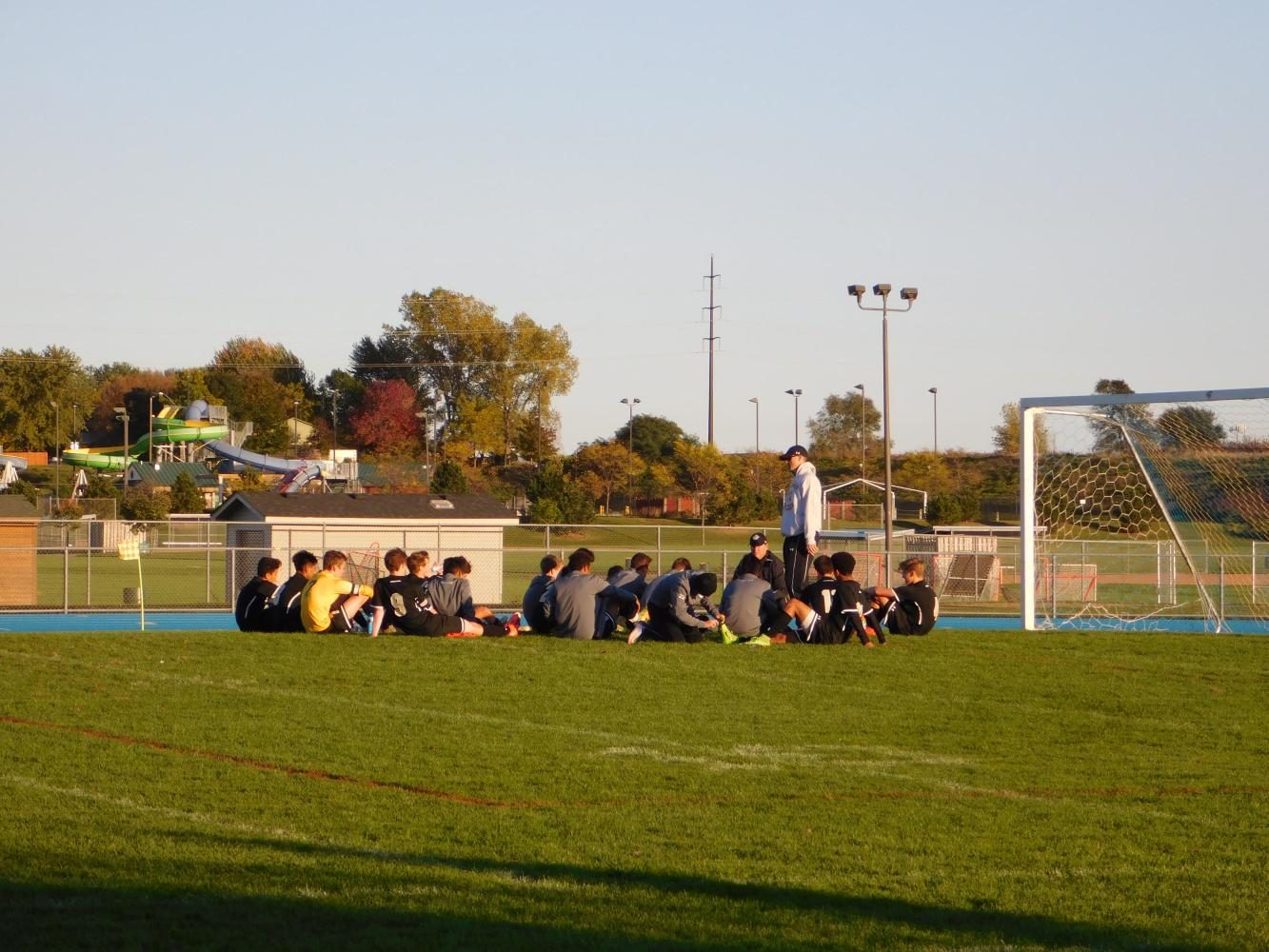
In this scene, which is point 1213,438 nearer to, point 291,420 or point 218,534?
point 218,534

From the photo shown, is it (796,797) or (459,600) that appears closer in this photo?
(796,797)

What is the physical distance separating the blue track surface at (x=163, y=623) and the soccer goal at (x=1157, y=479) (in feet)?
0.46

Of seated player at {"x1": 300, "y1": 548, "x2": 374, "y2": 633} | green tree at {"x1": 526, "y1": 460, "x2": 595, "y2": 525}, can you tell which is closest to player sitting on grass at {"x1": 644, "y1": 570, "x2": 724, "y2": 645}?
seated player at {"x1": 300, "y1": 548, "x2": 374, "y2": 633}

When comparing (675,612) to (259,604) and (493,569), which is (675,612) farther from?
(493,569)

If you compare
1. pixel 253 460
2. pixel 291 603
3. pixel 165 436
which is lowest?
pixel 291 603

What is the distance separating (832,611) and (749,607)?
1.00m

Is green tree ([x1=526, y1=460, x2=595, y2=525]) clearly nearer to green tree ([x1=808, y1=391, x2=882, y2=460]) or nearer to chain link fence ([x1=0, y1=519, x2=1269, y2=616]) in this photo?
chain link fence ([x1=0, y1=519, x2=1269, y2=616])

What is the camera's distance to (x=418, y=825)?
7.55m

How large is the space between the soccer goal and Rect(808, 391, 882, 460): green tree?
3115 inches

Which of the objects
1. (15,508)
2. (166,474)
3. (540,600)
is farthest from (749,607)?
(166,474)

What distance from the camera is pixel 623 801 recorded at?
8.33 m

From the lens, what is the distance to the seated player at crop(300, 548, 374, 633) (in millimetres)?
16516

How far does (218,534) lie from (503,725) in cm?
4179

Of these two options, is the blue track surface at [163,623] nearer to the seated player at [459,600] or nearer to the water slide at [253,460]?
the seated player at [459,600]
